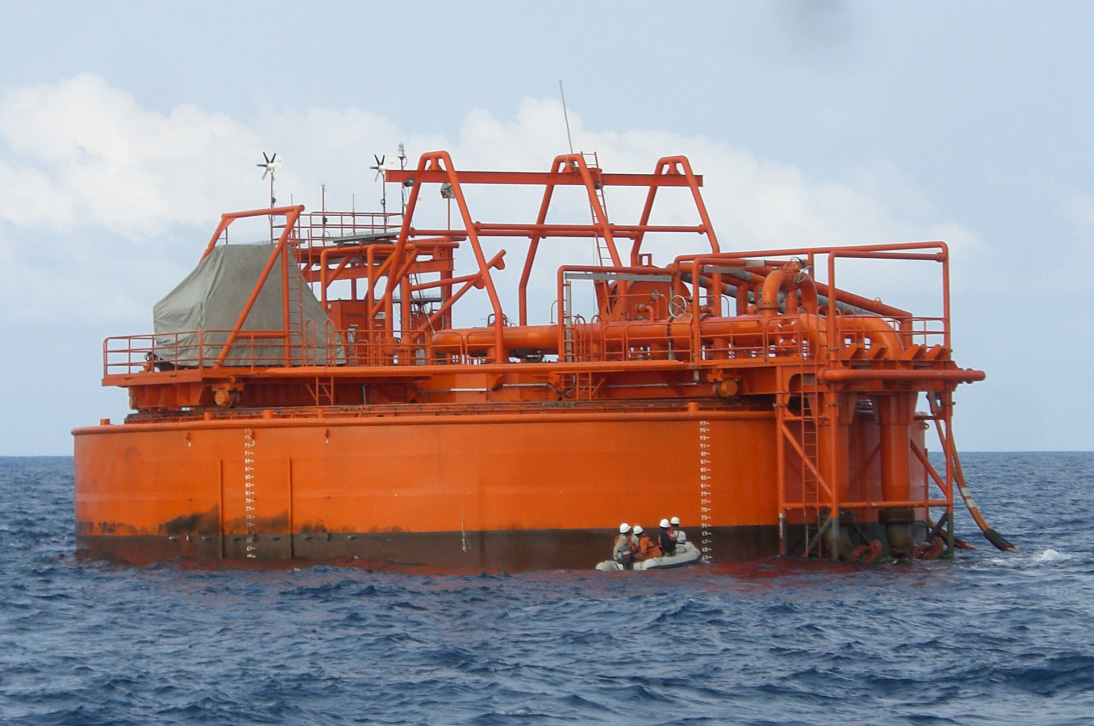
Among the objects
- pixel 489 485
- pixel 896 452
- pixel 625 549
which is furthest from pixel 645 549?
pixel 896 452

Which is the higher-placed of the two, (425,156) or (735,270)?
(425,156)

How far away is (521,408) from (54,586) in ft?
33.4

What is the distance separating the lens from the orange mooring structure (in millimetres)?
31781

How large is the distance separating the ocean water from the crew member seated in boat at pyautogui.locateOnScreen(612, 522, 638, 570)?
1.56 ft

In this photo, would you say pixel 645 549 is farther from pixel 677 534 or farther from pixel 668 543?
pixel 677 534

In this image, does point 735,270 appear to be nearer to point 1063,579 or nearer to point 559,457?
point 559,457

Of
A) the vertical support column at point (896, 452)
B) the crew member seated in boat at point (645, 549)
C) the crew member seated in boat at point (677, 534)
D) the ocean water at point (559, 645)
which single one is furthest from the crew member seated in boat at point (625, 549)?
the vertical support column at point (896, 452)

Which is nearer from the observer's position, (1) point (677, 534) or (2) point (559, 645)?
(2) point (559, 645)

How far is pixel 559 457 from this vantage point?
31.7m

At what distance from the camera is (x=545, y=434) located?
31.8 meters

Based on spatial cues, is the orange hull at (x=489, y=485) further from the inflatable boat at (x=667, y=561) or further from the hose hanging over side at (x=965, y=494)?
the hose hanging over side at (x=965, y=494)

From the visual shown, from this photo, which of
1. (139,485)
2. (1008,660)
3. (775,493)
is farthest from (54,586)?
(1008,660)

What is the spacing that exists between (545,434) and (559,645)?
7.66 meters

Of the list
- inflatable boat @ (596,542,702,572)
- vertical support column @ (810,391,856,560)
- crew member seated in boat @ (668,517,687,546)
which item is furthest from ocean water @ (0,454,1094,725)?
vertical support column @ (810,391,856,560)
